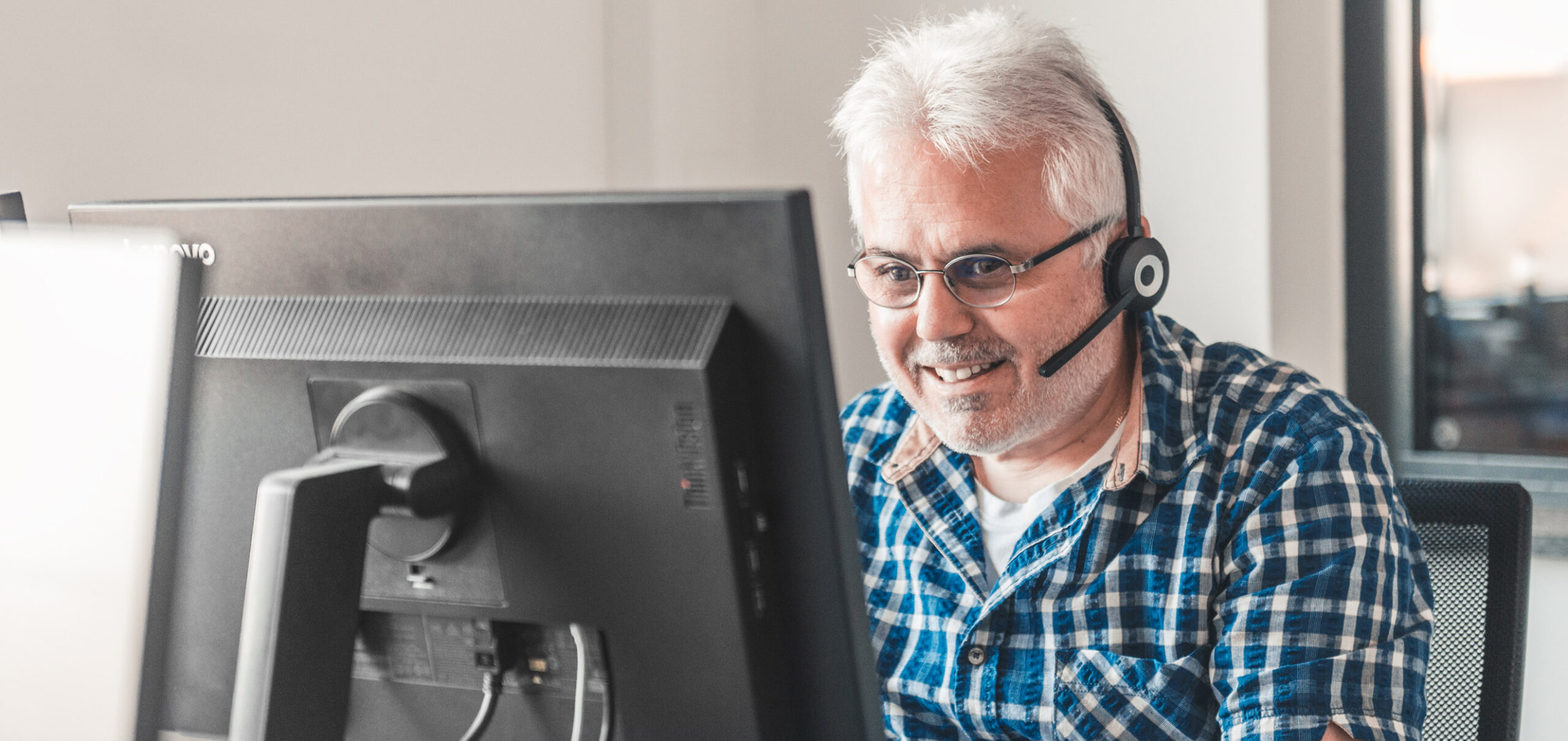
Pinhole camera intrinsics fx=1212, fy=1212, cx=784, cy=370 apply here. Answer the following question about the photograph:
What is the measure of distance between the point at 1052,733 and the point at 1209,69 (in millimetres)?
1253

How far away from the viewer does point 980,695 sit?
3.65ft

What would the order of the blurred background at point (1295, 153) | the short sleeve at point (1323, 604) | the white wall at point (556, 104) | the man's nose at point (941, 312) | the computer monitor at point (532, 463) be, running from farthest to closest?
1. the blurred background at point (1295, 153)
2. the white wall at point (556, 104)
3. the man's nose at point (941, 312)
4. the short sleeve at point (1323, 604)
5. the computer monitor at point (532, 463)

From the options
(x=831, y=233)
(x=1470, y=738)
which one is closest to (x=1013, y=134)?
(x=1470, y=738)

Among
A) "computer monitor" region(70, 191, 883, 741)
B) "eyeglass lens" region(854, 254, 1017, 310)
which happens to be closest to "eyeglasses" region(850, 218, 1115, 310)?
"eyeglass lens" region(854, 254, 1017, 310)

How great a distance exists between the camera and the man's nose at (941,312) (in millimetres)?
1138

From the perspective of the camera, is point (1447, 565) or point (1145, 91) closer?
point (1447, 565)

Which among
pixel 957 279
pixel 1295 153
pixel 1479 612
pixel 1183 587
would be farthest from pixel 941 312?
pixel 1295 153

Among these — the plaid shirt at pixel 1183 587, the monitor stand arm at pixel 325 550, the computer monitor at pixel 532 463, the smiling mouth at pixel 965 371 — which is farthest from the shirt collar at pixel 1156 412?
the monitor stand arm at pixel 325 550

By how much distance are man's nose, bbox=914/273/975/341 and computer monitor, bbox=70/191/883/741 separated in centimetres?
55

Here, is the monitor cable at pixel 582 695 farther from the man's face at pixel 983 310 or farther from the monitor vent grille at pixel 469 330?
the man's face at pixel 983 310

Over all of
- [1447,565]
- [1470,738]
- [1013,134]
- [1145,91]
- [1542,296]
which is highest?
[1145,91]

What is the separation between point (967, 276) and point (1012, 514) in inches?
10.5

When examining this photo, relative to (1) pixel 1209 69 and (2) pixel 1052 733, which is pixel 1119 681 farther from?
(1) pixel 1209 69

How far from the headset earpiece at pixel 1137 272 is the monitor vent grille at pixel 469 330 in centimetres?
67
